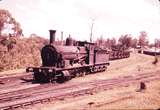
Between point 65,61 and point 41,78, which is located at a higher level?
point 65,61

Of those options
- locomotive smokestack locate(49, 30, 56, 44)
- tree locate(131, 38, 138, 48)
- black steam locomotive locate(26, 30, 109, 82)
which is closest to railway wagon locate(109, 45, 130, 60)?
black steam locomotive locate(26, 30, 109, 82)

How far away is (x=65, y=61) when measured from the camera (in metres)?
22.7

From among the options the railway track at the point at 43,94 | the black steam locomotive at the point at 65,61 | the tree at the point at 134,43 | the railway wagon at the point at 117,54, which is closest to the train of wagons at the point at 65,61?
the black steam locomotive at the point at 65,61

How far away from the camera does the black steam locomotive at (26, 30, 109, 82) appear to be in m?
21.8

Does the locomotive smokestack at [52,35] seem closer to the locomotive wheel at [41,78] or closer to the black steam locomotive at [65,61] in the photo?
the black steam locomotive at [65,61]

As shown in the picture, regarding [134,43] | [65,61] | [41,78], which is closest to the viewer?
[41,78]

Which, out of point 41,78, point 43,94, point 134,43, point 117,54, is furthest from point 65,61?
point 134,43

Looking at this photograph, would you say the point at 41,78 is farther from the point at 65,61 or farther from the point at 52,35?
the point at 52,35

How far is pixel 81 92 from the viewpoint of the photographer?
701 inches

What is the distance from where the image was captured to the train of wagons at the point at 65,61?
21.8 metres

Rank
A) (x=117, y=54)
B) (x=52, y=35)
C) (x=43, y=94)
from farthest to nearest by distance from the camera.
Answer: (x=117, y=54), (x=52, y=35), (x=43, y=94)

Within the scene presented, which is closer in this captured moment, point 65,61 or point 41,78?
point 41,78

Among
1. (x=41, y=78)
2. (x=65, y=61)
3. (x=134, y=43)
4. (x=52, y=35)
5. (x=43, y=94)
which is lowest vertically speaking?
(x=43, y=94)

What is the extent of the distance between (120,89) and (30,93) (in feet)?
22.6
